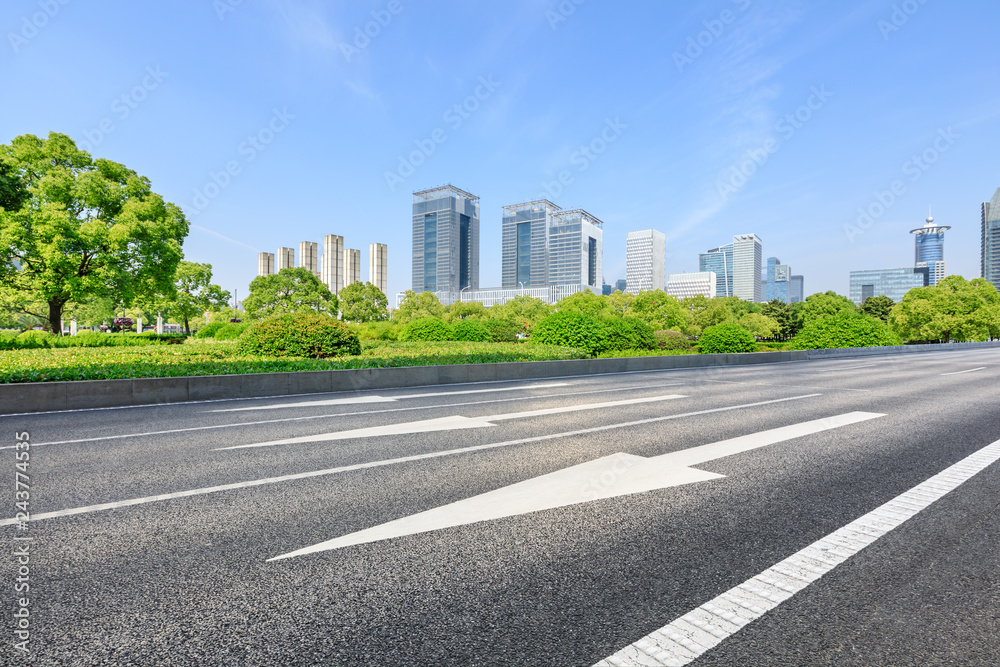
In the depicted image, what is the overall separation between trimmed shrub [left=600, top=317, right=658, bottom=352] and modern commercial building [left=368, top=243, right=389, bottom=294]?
136161mm

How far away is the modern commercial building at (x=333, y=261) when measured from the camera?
5354 inches

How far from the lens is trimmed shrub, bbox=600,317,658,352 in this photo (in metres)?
25.7

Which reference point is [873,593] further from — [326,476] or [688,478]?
[326,476]

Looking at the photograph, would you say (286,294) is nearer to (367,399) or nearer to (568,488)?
(367,399)

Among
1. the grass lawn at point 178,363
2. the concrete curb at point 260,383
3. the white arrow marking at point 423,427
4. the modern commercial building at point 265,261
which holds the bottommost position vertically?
the white arrow marking at point 423,427

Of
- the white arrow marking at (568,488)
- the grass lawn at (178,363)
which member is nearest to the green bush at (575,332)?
the grass lawn at (178,363)

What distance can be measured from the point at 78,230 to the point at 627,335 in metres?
27.8

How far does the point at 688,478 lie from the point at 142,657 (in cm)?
427

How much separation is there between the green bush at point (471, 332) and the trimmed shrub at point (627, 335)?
6.14 metres

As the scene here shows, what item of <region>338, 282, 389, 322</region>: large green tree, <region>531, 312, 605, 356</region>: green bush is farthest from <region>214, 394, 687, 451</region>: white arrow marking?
<region>338, 282, 389, 322</region>: large green tree

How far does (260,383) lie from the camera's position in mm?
11867

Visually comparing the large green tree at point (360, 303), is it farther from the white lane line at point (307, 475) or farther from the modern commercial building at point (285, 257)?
the modern commercial building at point (285, 257)

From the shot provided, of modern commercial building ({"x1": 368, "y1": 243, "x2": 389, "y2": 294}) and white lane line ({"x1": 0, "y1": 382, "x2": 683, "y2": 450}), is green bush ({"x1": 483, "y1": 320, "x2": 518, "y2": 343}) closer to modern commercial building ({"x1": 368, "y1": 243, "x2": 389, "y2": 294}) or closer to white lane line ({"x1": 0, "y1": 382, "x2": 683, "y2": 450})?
white lane line ({"x1": 0, "y1": 382, "x2": 683, "y2": 450})

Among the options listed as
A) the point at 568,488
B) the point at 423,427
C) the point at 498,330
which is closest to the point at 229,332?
the point at 498,330
